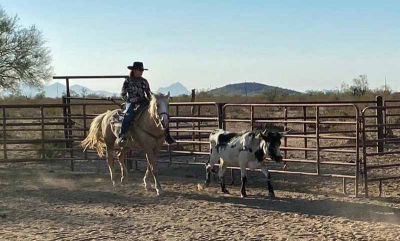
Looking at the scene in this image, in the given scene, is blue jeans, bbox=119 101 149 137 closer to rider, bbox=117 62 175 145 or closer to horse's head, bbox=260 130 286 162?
rider, bbox=117 62 175 145

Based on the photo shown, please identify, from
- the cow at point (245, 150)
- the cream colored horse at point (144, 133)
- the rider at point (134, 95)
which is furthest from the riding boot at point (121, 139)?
the cow at point (245, 150)

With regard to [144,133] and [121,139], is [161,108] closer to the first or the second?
[144,133]

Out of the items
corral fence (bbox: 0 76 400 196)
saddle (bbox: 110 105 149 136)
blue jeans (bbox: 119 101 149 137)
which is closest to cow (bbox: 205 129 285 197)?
corral fence (bbox: 0 76 400 196)

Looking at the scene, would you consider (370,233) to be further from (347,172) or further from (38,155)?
(38,155)

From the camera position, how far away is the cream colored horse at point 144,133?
9891mm

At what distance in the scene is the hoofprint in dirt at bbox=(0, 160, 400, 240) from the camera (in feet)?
23.3

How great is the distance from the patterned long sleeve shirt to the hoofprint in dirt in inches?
71.2

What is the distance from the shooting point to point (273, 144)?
30.4 ft

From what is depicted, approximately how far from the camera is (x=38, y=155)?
17.8 m

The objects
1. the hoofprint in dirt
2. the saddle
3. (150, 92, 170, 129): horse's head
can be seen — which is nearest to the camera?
the hoofprint in dirt

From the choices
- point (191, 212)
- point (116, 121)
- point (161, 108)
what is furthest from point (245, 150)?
point (116, 121)

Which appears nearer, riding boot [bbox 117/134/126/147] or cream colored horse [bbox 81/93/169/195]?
cream colored horse [bbox 81/93/169/195]

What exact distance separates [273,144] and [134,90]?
9.86ft

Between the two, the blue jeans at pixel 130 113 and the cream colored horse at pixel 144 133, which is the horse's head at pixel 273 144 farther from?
the blue jeans at pixel 130 113
